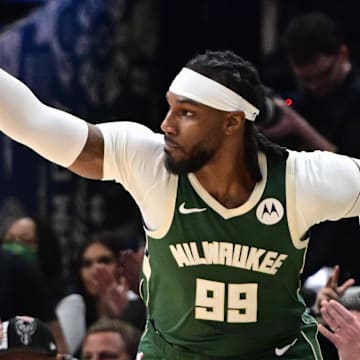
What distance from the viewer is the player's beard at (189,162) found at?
467 centimetres

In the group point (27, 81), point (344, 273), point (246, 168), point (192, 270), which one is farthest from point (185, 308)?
point (27, 81)

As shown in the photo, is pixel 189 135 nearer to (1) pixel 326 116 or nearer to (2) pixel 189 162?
(2) pixel 189 162

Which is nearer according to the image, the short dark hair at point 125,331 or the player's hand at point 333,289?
the player's hand at point 333,289

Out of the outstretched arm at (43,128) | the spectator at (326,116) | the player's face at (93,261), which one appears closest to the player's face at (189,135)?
the outstretched arm at (43,128)

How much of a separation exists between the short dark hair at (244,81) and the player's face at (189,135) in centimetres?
11

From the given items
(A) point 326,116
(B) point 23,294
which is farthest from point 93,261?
(A) point 326,116

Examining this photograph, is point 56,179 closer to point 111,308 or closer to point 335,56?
point 111,308

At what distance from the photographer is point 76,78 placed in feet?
27.5

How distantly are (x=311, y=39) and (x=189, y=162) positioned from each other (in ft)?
6.38

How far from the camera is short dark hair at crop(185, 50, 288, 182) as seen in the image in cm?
475

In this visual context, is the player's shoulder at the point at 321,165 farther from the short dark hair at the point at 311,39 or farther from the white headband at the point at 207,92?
the short dark hair at the point at 311,39

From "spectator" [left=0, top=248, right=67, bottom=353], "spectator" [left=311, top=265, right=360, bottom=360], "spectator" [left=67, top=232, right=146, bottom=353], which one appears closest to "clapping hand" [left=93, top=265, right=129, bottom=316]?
"spectator" [left=67, top=232, right=146, bottom=353]

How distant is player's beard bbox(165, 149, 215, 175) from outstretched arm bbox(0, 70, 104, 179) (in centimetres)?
24

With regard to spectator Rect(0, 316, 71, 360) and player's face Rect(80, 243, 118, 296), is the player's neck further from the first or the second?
player's face Rect(80, 243, 118, 296)
